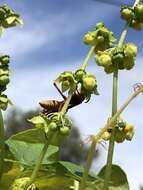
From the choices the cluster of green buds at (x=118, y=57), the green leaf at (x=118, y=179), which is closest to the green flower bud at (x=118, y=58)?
the cluster of green buds at (x=118, y=57)

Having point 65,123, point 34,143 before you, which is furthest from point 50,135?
point 34,143

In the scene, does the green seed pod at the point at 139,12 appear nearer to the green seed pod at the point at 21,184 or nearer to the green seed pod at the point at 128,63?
the green seed pod at the point at 128,63

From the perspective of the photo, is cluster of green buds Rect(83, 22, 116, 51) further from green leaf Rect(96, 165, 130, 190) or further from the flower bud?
green leaf Rect(96, 165, 130, 190)

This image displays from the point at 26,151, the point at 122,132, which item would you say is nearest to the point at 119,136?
the point at 122,132

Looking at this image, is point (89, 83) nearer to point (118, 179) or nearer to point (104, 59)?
point (104, 59)

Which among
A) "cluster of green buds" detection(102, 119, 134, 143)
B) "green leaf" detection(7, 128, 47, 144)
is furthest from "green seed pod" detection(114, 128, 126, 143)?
"green leaf" detection(7, 128, 47, 144)

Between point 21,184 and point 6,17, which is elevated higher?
point 6,17
